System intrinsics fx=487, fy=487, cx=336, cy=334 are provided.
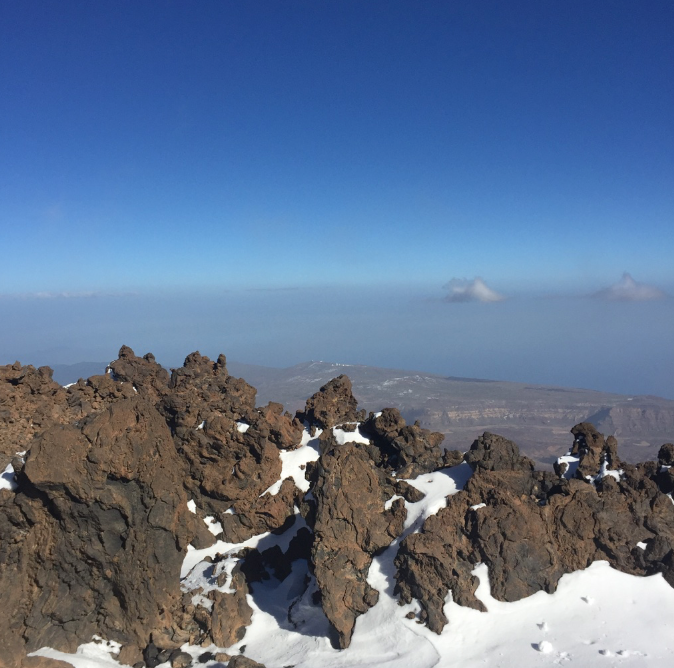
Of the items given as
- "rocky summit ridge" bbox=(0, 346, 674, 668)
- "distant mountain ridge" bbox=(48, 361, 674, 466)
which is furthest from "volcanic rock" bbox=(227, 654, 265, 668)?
"distant mountain ridge" bbox=(48, 361, 674, 466)

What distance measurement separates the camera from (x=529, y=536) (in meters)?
21.5

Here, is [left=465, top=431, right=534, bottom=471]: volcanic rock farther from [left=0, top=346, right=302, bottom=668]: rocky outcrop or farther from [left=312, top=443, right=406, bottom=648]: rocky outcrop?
[left=0, top=346, right=302, bottom=668]: rocky outcrop

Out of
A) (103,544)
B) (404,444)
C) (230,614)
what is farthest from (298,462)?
(103,544)

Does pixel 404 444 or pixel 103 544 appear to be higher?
pixel 404 444

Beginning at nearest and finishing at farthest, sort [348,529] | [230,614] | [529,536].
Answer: [529,536]
[230,614]
[348,529]

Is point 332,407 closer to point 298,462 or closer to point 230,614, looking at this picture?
point 298,462

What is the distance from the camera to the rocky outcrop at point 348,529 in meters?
21.2

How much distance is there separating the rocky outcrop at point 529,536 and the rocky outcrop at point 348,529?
1.83 metres

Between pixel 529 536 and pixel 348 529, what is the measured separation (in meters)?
8.10

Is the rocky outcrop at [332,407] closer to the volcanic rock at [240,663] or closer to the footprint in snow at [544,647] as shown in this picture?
the volcanic rock at [240,663]

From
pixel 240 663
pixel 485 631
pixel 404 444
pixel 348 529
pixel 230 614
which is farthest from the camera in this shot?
pixel 404 444

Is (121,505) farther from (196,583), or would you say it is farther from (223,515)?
(223,515)

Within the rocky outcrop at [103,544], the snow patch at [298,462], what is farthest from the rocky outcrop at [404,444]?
the rocky outcrop at [103,544]

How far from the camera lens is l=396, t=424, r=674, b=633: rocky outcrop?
2059 centimetres
